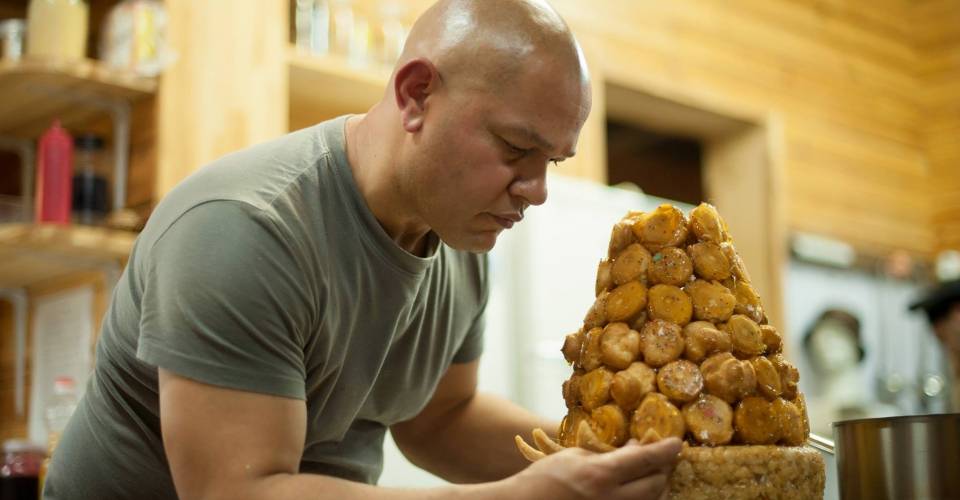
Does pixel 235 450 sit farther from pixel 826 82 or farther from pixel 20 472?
pixel 826 82

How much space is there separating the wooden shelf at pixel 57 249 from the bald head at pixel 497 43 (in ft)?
5.66

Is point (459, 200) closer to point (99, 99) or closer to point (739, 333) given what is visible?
point (739, 333)

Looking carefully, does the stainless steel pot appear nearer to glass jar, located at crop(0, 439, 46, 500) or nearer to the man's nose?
the man's nose

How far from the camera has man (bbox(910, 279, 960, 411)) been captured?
4473 millimetres

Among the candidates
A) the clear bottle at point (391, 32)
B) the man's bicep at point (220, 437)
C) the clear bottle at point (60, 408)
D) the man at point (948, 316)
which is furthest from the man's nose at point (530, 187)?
the man at point (948, 316)

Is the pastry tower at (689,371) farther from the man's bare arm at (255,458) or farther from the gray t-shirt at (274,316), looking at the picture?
the gray t-shirt at (274,316)

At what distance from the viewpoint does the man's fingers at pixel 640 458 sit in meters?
1.09

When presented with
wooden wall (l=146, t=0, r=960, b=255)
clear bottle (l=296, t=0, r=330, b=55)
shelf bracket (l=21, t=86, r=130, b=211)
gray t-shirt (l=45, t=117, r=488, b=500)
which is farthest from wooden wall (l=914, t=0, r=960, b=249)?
gray t-shirt (l=45, t=117, r=488, b=500)

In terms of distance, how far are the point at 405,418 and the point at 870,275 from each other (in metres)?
4.44

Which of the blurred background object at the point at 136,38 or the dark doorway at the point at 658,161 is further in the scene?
the dark doorway at the point at 658,161

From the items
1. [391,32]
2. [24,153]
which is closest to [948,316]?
[391,32]

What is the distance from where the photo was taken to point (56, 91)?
3.03 m

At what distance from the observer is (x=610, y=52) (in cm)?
467

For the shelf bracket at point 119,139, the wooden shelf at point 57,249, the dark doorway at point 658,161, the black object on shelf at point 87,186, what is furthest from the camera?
the dark doorway at point 658,161
